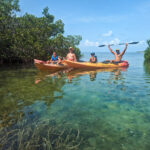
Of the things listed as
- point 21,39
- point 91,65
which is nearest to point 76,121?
point 91,65

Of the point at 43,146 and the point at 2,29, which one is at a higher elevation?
the point at 2,29

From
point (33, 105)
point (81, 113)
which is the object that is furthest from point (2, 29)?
point (81, 113)

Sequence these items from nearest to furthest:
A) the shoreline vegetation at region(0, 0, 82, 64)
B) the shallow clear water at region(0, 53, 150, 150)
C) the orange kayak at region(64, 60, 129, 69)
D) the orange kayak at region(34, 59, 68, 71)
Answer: the shallow clear water at region(0, 53, 150, 150)
the orange kayak at region(34, 59, 68, 71)
the orange kayak at region(64, 60, 129, 69)
the shoreline vegetation at region(0, 0, 82, 64)

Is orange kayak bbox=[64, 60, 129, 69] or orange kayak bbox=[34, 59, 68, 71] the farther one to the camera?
orange kayak bbox=[64, 60, 129, 69]

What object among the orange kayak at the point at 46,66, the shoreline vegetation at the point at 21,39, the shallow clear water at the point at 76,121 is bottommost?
the shallow clear water at the point at 76,121

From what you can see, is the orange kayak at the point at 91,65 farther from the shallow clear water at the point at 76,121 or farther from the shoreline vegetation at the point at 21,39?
the shoreline vegetation at the point at 21,39

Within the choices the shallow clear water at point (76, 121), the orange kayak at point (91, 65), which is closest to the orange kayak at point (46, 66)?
the orange kayak at point (91, 65)

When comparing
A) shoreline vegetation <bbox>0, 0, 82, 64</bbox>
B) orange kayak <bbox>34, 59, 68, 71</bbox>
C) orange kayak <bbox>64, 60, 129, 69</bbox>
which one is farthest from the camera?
shoreline vegetation <bbox>0, 0, 82, 64</bbox>

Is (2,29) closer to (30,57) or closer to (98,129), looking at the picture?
(30,57)

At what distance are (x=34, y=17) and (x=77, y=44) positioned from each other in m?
10.0

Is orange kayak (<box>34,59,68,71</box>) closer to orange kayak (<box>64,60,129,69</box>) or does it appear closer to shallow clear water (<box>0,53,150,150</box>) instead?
orange kayak (<box>64,60,129,69</box>)

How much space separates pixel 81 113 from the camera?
3.83m

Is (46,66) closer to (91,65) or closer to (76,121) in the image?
(91,65)

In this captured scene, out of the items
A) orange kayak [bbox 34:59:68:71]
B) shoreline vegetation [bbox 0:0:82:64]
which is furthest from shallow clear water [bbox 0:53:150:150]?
shoreline vegetation [bbox 0:0:82:64]
